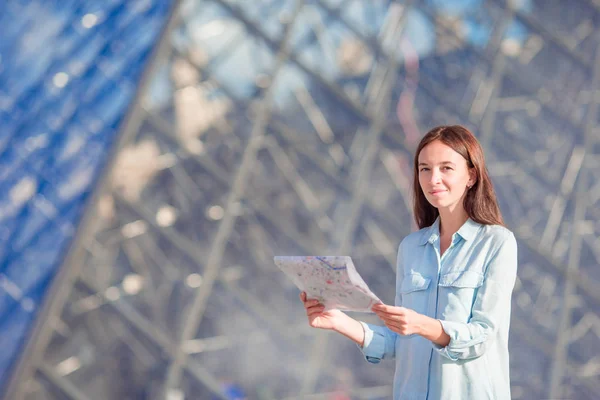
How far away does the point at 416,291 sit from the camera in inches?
63.3

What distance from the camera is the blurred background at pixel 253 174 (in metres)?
5.31

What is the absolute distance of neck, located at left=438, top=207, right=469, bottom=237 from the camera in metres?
1.61

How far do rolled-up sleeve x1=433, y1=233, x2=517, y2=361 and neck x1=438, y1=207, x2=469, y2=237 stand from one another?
4.2 inches

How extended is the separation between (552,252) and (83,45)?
394 centimetres

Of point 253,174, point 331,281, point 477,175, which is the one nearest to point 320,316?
point 331,281

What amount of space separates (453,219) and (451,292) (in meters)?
0.15

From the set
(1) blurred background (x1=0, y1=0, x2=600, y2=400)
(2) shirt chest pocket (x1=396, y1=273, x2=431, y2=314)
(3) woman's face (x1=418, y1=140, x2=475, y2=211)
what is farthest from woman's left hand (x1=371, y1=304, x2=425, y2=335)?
(1) blurred background (x1=0, y1=0, x2=600, y2=400)

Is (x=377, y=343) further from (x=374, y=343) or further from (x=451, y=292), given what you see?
(x=451, y=292)

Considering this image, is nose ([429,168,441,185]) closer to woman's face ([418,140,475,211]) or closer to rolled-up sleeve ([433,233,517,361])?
woman's face ([418,140,475,211])

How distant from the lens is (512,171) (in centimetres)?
641

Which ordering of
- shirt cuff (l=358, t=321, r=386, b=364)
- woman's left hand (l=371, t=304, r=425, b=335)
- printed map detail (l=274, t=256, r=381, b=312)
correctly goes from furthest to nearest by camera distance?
shirt cuff (l=358, t=321, r=386, b=364) → printed map detail (l=274, t=256, r=381, b=312) → woman's left hand (l=371, t=304, r=425, b=335)

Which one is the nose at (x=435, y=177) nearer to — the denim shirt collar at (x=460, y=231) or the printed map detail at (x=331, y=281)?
the denim shirt collar at (x=460, y=231)

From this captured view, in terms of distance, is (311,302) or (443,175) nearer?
(443,175)

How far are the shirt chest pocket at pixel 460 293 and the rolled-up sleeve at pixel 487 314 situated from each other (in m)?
0.01
